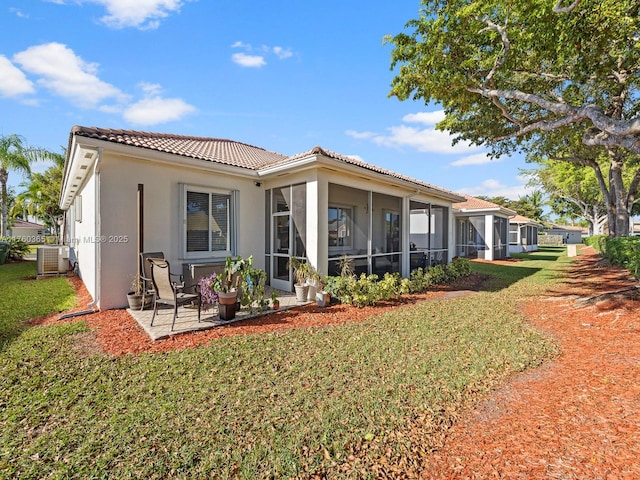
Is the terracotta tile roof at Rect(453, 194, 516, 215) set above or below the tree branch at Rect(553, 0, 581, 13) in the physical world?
below

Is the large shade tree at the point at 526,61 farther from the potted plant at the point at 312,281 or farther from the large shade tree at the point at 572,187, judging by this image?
the large shade tree at the point at 572,187

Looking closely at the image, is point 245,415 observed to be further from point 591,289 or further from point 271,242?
point 591,289

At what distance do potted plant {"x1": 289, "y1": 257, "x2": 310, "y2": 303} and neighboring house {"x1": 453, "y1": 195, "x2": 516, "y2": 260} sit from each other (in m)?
16.7

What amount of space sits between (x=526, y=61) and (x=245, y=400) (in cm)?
1086

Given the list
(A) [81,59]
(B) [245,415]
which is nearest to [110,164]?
(A) [81,59]

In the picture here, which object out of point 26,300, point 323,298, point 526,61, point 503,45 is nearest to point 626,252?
point 526,61

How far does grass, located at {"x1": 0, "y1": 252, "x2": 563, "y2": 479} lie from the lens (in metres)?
2.62

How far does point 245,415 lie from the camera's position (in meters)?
3.24

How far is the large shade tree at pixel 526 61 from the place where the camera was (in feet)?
21.6

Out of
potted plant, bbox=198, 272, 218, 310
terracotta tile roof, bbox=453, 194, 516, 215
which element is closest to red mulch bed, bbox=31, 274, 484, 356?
potted plant, bbox=198, 272, 218, 310

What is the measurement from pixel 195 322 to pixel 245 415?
142 inches

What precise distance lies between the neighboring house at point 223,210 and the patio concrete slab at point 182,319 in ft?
3.06

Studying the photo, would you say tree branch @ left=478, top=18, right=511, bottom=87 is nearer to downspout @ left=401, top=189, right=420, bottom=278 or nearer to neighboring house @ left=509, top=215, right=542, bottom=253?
downspout @ left=401, top=189, right=420, bottom=278

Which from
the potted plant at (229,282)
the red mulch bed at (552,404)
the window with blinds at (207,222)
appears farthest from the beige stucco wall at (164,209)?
the potted plant at (229,282)
